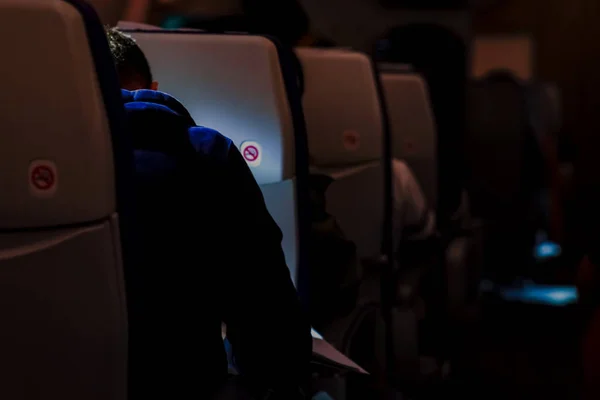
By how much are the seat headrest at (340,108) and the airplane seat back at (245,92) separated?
49cm

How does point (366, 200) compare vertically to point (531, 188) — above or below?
above

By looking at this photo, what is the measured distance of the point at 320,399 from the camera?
180 cm

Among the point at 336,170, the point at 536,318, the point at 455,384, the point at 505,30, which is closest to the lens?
the point at 336,170

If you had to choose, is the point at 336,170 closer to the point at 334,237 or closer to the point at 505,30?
the point at 334,237

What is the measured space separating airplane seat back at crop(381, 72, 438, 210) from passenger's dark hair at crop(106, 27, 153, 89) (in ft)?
6.35

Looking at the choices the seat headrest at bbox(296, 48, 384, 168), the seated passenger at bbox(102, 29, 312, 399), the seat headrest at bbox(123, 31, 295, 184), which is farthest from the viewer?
the seat headrest at bbox(296, 48, 384, 168)

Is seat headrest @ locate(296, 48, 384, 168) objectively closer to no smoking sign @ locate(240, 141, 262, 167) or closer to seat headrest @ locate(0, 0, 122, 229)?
no smoking sign @ locate(240, 141, 262, 167)

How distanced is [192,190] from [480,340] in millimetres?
3005

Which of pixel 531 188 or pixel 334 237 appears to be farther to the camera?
pixel 531 188

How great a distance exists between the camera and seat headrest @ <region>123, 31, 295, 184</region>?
1763mm

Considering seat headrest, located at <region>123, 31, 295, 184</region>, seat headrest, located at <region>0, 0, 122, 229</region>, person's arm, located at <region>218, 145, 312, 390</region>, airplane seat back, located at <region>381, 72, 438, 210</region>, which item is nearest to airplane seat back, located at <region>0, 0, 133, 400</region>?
seat headrest, located at <region>0, 0, 122, 229</region>

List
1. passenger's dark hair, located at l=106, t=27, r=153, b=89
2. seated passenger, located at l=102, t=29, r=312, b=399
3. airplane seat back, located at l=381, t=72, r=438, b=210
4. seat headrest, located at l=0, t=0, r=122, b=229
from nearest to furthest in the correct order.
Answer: seat headrest, located at l=0, t=0, r=122, b=229 < seated passenger, located at l=102, t=29, r=312, b=399 < passenger's dark hair, located at l=106, t=27, r=153, b=89 < airplane seat back, located at l=381, t=72, r=438, b=210

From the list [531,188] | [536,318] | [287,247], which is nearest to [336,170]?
[287,247]

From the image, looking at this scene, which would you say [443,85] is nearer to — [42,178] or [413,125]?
[413,125]
